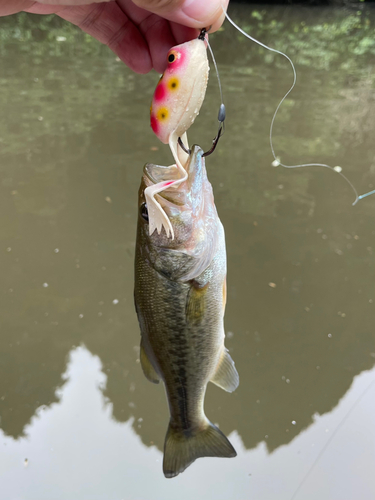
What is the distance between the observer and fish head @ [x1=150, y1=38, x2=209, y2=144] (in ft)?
3.80

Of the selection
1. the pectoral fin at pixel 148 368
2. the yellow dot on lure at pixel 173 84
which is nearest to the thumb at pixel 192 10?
the yellow dot on lure at pixel 173 84

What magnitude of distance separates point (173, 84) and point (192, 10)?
0.82 feet

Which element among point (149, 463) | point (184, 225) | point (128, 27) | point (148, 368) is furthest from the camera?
point (149, 463)

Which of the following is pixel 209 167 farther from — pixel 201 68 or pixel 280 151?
pixel 201 68

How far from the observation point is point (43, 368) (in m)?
2.68

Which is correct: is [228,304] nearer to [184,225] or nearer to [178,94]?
[184,225]

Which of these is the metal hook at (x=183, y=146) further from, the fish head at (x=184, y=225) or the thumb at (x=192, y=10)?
the thumb at (x=192, y=10)

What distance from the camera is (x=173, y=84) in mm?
1171

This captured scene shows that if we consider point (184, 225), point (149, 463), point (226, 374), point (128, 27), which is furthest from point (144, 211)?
point (149, 463)

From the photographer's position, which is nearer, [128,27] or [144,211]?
[144,211]

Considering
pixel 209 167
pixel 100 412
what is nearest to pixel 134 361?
pixel 100 412

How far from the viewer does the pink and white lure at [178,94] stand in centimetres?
116

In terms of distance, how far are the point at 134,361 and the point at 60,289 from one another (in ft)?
2.80

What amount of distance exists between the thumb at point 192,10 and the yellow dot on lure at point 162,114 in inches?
12.1
